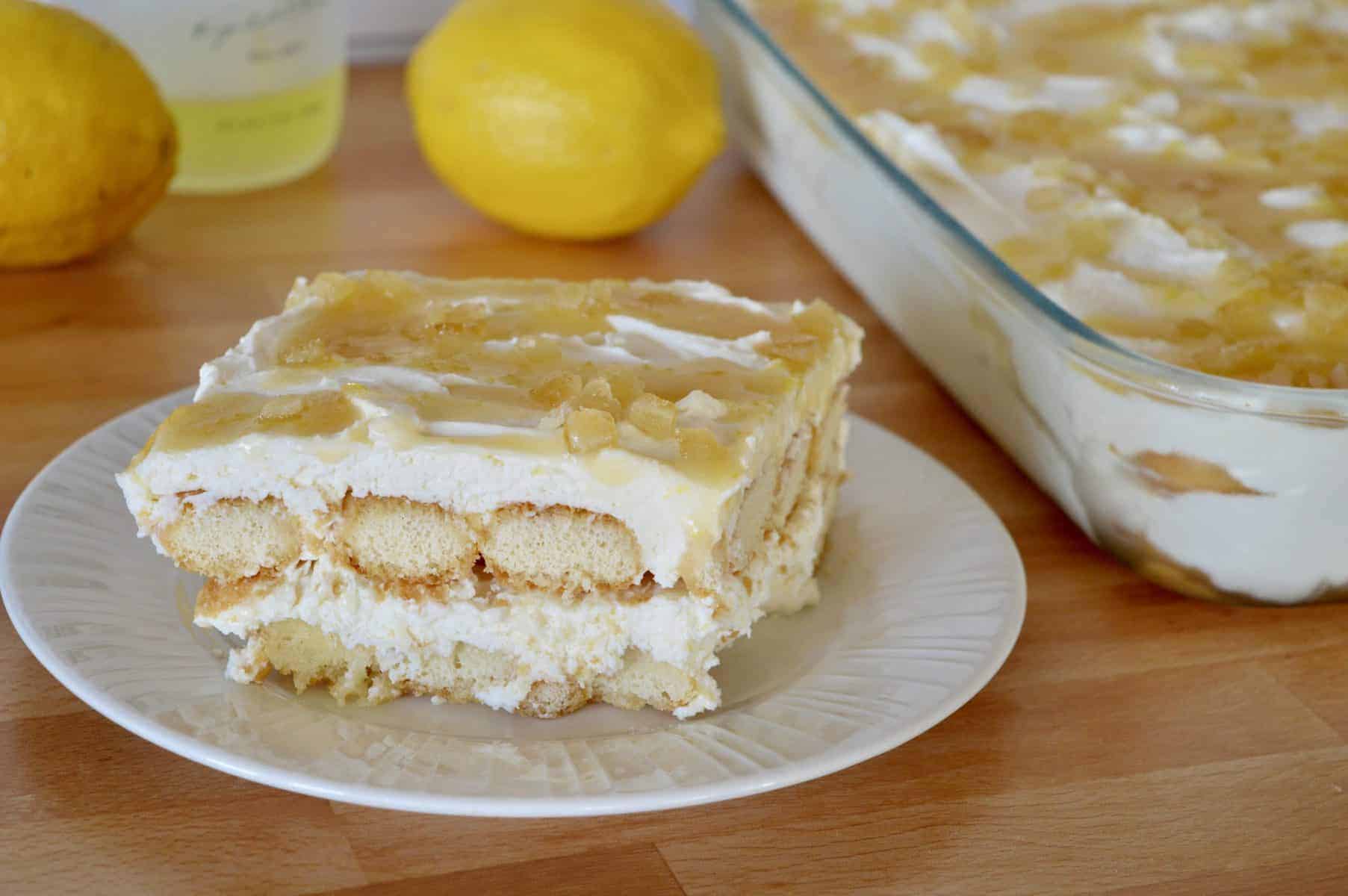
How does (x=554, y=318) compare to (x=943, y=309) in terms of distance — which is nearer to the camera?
(x=554, y=318)

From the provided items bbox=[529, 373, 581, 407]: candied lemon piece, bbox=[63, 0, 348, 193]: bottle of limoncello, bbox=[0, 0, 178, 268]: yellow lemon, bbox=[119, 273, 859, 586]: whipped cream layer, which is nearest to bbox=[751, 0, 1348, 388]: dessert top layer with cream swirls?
bbox=[119, 273, 859, 586]: whipped cream layer

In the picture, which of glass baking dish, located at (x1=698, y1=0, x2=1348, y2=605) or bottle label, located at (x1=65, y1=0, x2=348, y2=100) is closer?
glass baking dish, located at (x1=698, y1=0, x2=1348, y2=605)

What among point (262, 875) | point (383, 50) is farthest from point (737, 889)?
point (383, 50)

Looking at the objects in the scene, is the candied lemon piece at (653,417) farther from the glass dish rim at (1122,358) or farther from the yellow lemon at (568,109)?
the yellow lemon at (568,109)

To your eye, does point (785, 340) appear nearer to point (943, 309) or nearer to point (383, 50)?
point (943, 309)

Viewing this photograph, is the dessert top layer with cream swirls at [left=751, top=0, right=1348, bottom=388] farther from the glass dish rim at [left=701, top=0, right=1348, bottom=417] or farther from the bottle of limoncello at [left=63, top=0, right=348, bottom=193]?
the bottle of limoncello at [left=63, top=0, right=348, bottom=193]

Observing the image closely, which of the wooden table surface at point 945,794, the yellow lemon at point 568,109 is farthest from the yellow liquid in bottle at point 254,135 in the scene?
the wooden table surface at point 945,794

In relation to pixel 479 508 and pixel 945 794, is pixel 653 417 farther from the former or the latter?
pixel 945 794
